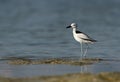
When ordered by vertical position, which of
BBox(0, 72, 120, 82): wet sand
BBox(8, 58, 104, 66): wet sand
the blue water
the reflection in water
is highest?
the blue water

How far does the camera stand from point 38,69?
1510 cm

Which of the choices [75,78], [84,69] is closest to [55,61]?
[84,69]

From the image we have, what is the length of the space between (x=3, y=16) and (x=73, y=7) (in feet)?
25.0

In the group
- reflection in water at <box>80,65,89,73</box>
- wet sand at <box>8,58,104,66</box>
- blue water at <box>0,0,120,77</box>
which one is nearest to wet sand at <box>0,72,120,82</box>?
reflection in water at <box>80,65,89,73</box>

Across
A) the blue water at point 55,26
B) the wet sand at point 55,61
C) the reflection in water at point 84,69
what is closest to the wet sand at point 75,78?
the reflection in water at point 84,69

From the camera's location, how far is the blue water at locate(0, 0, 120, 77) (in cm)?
1992

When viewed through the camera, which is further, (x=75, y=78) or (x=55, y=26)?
(x=55, y=26)

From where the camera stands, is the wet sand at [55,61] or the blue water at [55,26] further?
the blue water at [55,26]

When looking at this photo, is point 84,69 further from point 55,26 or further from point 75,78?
point 55,26

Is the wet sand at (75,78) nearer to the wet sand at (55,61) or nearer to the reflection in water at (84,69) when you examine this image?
the reflection in water at (84,69)

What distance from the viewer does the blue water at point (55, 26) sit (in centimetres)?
1992

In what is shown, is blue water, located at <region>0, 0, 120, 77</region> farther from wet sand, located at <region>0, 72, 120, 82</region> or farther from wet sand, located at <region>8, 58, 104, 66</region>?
wet sand, located at <region>0, 72, 120, 82</region>

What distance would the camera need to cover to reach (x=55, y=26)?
98.3ft

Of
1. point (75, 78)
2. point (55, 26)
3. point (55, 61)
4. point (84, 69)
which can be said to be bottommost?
point (75, 78)
